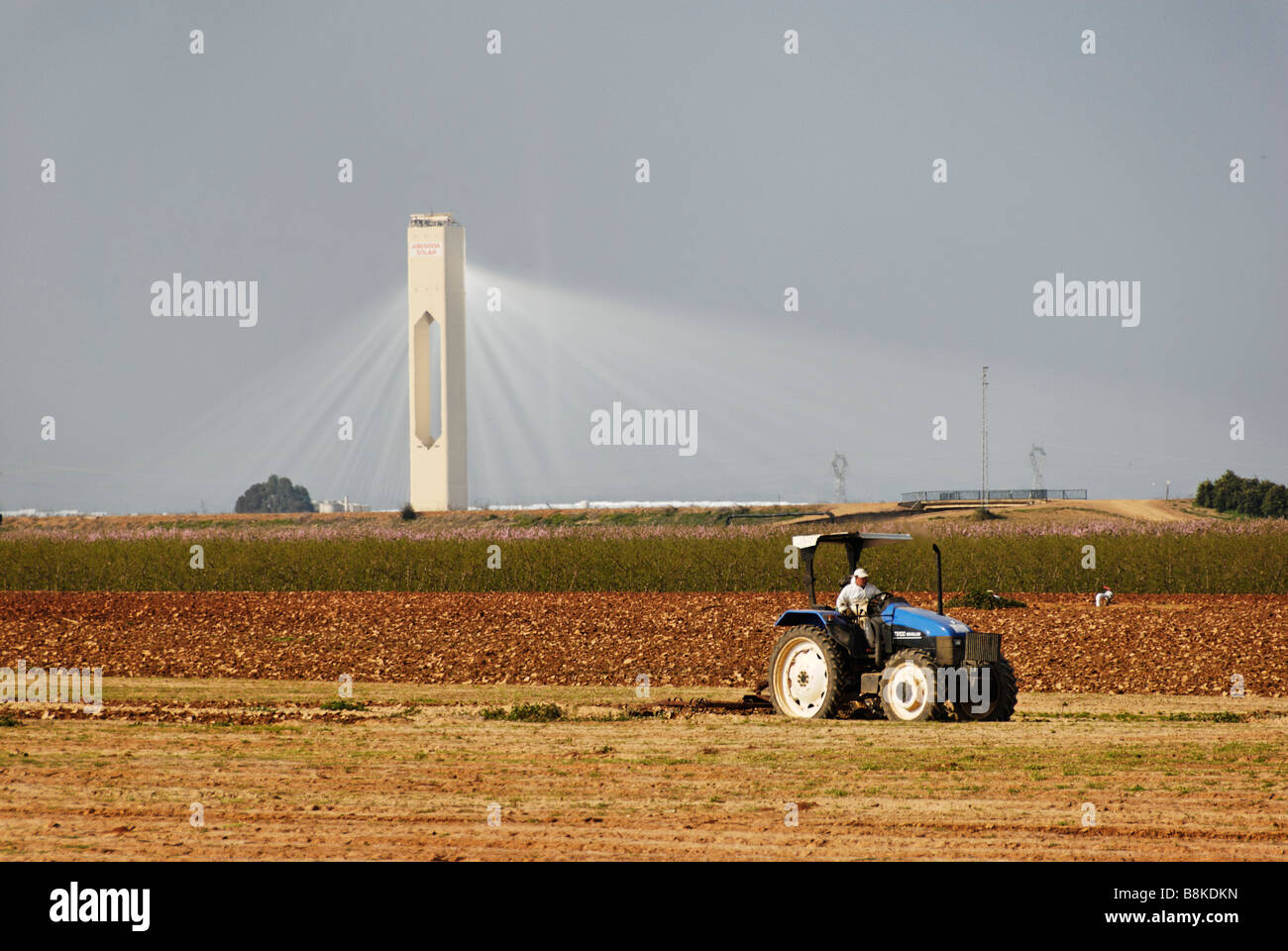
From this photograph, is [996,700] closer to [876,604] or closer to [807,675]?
[876,604]

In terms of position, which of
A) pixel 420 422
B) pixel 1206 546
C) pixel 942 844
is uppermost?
pixel 420 422

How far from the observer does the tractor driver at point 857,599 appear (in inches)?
611

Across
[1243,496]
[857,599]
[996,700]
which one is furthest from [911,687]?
[1243,496]

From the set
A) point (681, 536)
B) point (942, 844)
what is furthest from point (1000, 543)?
point (942, 844)

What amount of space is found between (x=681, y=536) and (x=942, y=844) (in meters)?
31.9

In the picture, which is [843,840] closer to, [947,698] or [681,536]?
A: [947,698]

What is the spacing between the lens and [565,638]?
25766 mm

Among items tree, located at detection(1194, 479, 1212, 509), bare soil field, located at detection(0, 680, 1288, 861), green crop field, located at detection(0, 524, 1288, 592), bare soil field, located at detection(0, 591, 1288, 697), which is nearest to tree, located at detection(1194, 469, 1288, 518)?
tree, located at detection(1194, 479, 1212, 509)

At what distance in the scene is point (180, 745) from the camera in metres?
14.6

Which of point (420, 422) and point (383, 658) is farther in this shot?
point (420, 422)

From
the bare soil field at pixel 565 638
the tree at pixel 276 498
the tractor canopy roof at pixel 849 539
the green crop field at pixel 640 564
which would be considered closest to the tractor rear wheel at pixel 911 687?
the tractor canopy roof at pixel 849 539

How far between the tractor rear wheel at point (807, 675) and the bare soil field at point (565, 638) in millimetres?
4760

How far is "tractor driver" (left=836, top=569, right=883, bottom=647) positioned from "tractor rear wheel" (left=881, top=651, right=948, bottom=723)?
1.52ft
